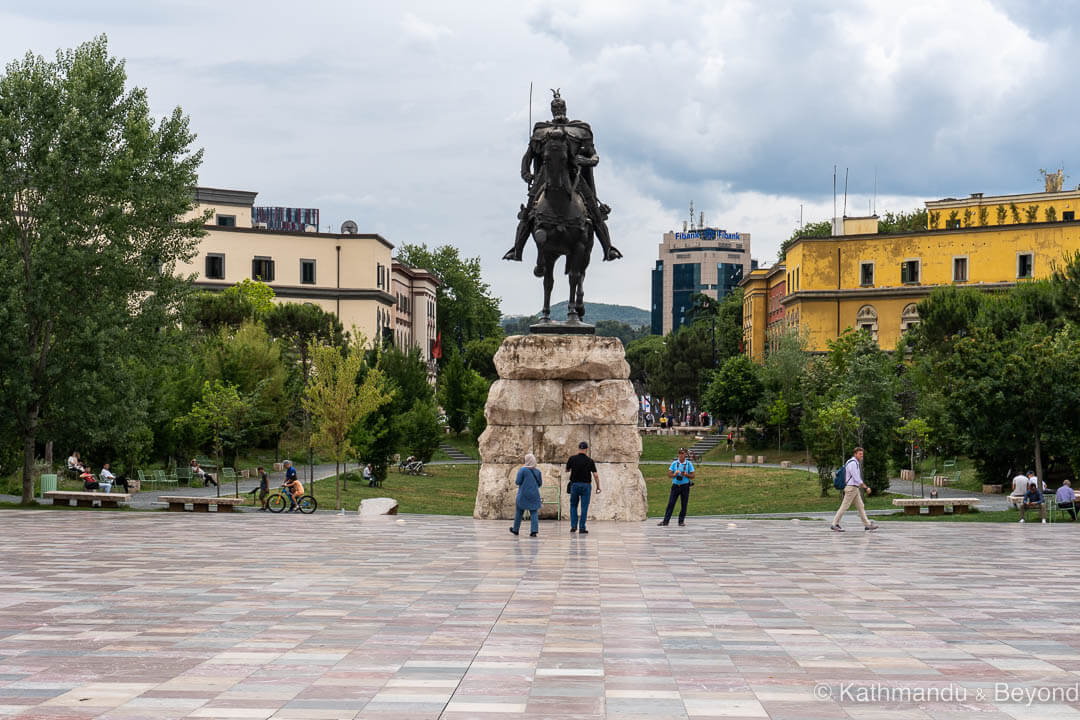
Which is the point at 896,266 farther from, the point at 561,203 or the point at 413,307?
the point at 561,203

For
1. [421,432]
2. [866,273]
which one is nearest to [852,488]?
[421,432]

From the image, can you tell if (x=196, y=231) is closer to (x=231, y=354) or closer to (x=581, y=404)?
(x=581, y=404)

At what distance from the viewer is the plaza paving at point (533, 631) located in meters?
6.82

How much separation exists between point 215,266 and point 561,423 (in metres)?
66.8

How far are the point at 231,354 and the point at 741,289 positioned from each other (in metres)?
78.1

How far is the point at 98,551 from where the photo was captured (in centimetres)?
1578

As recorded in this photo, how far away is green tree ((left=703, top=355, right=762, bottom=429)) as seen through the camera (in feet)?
228

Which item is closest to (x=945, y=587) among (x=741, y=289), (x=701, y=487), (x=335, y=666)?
(x=335, y=666)

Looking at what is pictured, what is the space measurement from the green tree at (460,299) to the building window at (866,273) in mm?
45738

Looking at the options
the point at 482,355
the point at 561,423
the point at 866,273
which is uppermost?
the point at 866,273

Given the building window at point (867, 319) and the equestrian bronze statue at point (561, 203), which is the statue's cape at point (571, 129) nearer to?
the equestrian bronze statue at point (561, 203)

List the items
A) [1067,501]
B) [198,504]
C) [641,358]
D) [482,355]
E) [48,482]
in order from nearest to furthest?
[1067,501] < [198,504] < [48,482] < [482,355] < [641,358]

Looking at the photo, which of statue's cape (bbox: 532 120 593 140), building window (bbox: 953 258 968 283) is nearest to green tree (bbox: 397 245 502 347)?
building window (bbox: 953 258 968 283)

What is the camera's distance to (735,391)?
69750 millimetres
